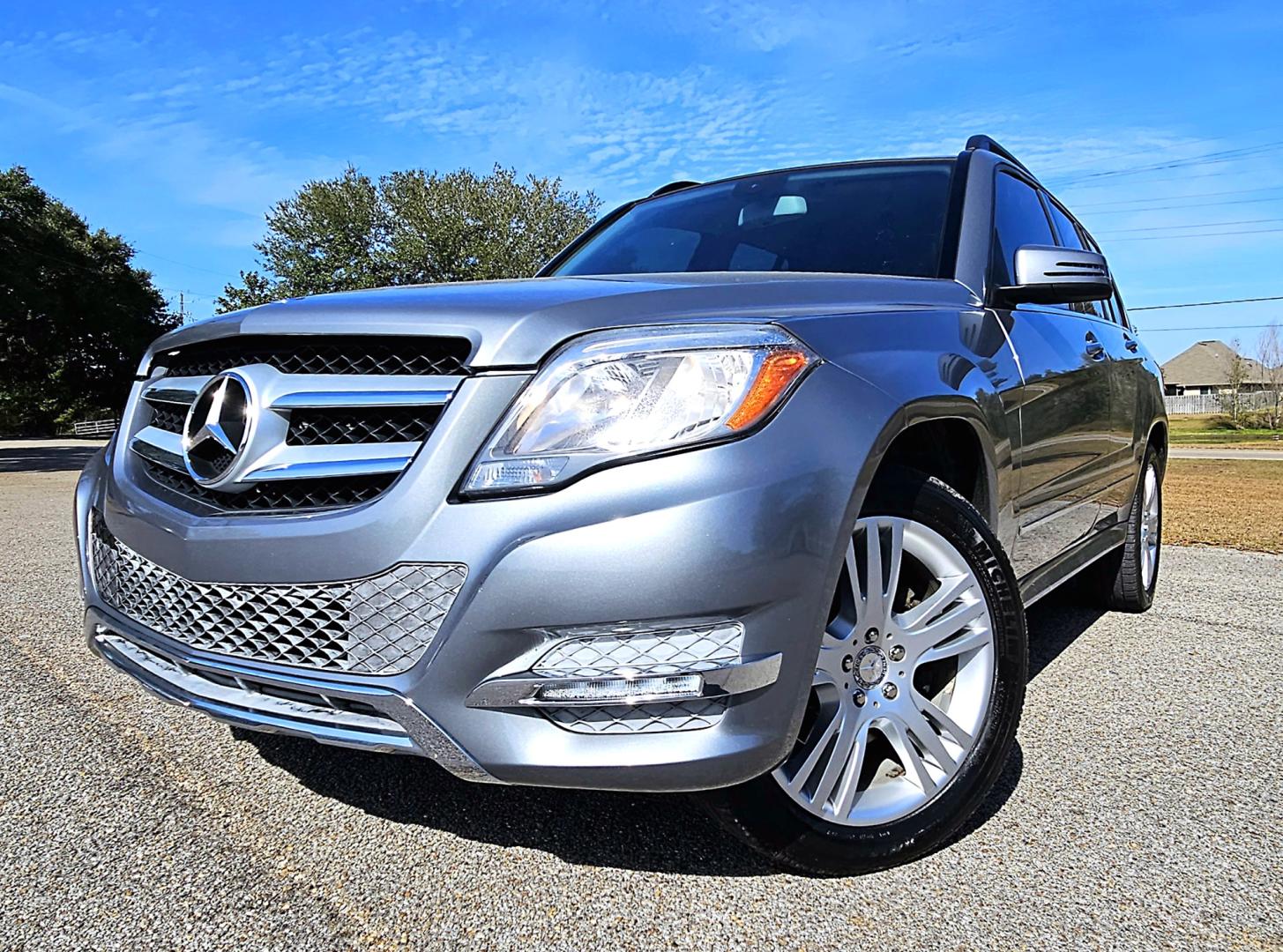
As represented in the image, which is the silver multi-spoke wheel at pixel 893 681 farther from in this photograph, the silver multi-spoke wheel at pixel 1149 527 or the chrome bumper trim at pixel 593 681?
the silver multi-spoke wheel at pixel 1149 527

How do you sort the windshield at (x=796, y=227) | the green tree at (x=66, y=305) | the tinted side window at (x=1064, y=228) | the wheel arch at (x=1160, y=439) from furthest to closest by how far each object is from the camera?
the green tree at (x=66, y=305)
the wheel arch at (x=1160, y=439)
the tinted side window at (x=1064, y=228)
the windshield at (x=796, y=227)

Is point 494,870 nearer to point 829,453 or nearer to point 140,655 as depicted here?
point 140,655

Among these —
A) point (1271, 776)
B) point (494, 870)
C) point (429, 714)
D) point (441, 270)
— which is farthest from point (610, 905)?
point (441, 270)

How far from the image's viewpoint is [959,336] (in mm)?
2469

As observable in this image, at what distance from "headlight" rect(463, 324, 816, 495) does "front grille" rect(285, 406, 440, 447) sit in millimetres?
161

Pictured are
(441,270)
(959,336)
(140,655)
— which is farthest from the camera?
(441,270)

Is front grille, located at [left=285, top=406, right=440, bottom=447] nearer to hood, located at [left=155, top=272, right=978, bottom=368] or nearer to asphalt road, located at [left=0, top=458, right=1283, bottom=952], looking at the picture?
hood, located at [left=155, top=272, right=978, bottom=368]

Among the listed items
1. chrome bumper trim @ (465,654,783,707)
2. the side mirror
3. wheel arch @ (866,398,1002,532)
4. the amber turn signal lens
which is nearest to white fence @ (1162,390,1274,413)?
the side mirror

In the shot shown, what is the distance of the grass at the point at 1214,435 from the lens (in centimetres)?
3284

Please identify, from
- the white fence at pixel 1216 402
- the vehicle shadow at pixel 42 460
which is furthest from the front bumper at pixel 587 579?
the white fence at pixel 1216 402

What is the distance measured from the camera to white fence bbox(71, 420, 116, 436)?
44.8 metres

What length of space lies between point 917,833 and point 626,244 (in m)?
2.33

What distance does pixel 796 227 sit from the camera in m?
3.18

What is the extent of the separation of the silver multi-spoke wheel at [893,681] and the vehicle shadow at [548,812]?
256mm
